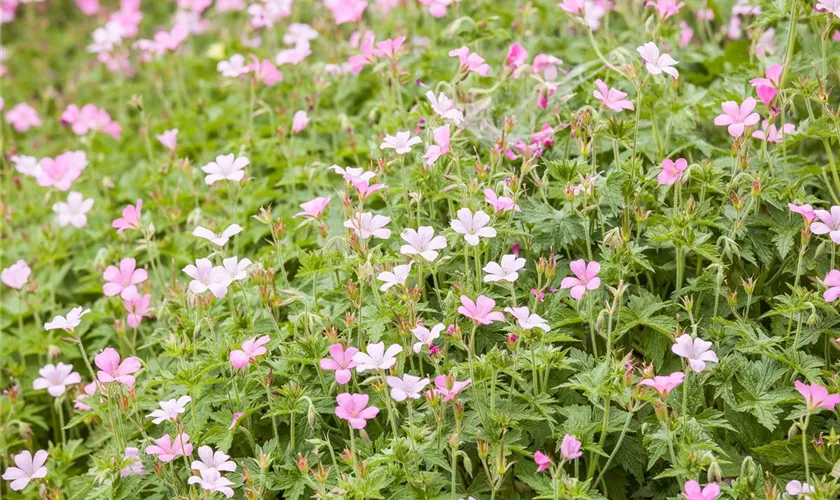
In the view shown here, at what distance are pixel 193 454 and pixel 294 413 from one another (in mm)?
356

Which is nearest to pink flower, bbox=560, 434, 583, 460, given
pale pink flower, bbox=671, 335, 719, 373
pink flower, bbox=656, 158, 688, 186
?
pale pink flower, bbox=671, 335, 719, 373

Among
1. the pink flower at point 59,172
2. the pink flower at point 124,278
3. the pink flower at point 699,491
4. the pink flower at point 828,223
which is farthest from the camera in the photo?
the pink flower at point 59,172

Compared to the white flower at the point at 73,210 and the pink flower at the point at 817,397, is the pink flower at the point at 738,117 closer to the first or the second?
the pink flower at the point at 817,397

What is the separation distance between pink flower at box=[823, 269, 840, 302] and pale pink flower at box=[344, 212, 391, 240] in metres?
1.17

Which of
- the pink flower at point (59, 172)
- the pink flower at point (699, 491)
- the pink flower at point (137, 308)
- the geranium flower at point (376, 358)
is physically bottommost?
the pink flower at point (137, 308)

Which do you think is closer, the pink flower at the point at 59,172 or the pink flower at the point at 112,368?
the pink flower at the point at 112,368

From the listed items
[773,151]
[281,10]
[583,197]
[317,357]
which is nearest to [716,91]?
[773,151]

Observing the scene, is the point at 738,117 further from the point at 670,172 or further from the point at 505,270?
the point at 505,270

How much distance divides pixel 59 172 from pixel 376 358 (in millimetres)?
1979

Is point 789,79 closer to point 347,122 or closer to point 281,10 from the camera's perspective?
point 347,122

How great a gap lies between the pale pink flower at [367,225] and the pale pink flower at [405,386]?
17.7 inches

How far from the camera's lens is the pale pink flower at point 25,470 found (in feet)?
8.41

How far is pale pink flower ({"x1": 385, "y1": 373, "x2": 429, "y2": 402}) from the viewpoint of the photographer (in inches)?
85.7

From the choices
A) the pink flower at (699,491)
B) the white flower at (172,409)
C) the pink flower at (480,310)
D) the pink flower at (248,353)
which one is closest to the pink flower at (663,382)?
the pink flower at (699,491)
